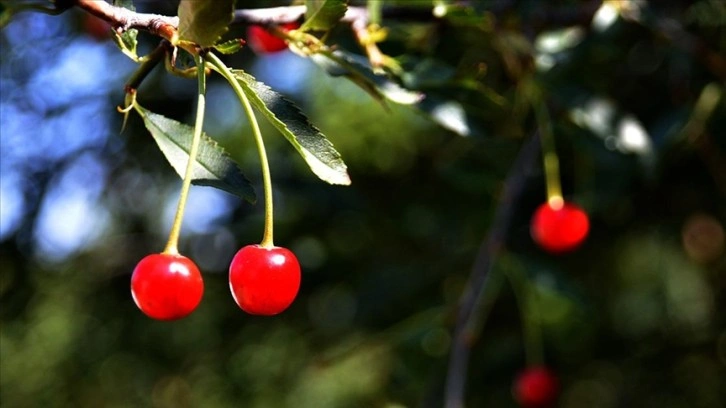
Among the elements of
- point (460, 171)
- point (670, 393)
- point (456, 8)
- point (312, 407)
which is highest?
point (456, 8)

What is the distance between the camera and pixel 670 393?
2777 mm

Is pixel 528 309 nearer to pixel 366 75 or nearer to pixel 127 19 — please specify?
pixel 366 75

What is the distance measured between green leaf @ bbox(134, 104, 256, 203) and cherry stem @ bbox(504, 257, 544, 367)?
46.4 inches

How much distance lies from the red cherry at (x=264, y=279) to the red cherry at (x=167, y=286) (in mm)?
41

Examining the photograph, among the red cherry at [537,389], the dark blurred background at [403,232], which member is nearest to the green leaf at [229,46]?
the dark blurred background at [403,232]

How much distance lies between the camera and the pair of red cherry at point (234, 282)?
854 millimetres

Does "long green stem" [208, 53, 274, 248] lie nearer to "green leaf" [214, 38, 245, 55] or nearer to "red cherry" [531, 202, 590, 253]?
"green leaf" [214, 38, 245, 55]

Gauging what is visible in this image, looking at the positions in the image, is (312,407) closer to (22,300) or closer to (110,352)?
(110,352)

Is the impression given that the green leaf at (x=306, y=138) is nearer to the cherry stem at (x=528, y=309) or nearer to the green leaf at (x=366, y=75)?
the green leaf at (x=366, y=75)

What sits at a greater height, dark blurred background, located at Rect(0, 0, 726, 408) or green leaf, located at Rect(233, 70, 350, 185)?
green leaf, located at Rect(233, 70, 350, 185)

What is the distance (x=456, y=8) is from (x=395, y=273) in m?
1.09

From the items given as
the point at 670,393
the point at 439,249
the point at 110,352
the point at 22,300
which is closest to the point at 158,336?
the point at 110,352

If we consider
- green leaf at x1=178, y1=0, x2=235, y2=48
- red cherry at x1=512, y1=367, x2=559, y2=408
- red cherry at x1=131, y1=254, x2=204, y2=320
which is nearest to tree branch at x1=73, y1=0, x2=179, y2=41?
green leaf at x1=178, y1=0, x2=235, y2=48

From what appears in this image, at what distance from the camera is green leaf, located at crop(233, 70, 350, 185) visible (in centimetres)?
88
